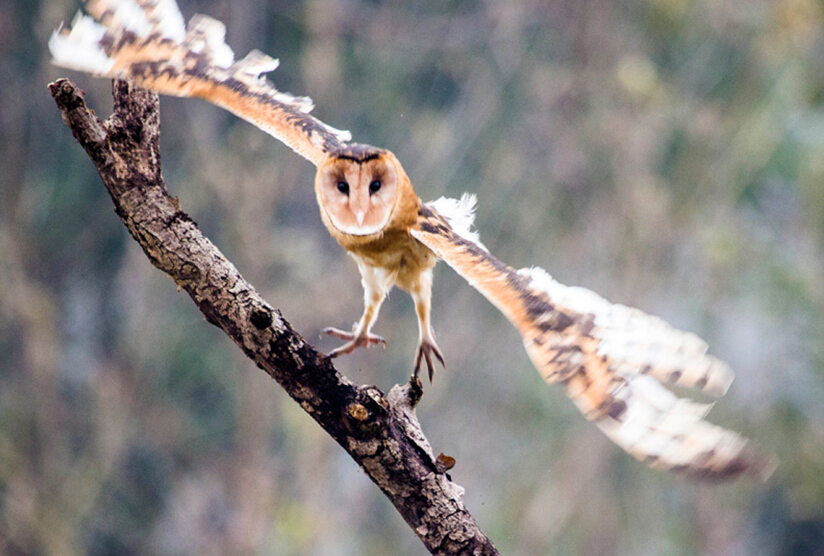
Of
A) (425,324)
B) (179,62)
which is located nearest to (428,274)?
(425,324)

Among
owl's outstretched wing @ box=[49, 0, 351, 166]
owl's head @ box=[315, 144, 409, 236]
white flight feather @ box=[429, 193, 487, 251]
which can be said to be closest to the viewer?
owl's outstretched wing @ box=[49, 0, 351, 166]

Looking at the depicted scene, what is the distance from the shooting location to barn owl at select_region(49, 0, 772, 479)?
1102 millimetres

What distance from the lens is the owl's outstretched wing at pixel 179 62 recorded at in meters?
1.21

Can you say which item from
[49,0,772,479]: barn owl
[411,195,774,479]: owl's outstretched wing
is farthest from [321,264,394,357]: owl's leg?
[411,195,774,479]: owl's outstretched wing

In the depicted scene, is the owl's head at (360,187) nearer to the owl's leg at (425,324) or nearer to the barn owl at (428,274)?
the barn owl at (428,274)

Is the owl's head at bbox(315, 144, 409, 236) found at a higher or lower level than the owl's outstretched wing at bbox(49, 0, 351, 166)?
lower

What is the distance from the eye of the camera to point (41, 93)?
3.14 metres

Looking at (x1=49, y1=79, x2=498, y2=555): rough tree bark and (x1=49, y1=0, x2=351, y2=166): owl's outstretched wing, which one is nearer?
(x1=49, y1=79, x2=498, y2=555): rough tree bark

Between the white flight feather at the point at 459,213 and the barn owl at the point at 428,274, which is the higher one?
the white flight feather at the point at 459,213

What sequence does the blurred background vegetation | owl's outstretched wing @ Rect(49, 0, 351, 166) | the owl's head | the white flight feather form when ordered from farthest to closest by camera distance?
the blurred background vegetation < the white flight feather < the owl's head < owl's outstretched wing @ Rect(49, 0, 351, 166)

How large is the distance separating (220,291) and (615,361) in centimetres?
56

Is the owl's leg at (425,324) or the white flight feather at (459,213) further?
the white flight feather at (459,213)

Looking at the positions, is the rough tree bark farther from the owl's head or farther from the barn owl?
the owl's head

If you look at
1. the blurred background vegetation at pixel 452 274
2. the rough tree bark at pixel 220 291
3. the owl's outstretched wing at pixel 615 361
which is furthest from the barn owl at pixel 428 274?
the blurred background vegetation at pixel 452 274
